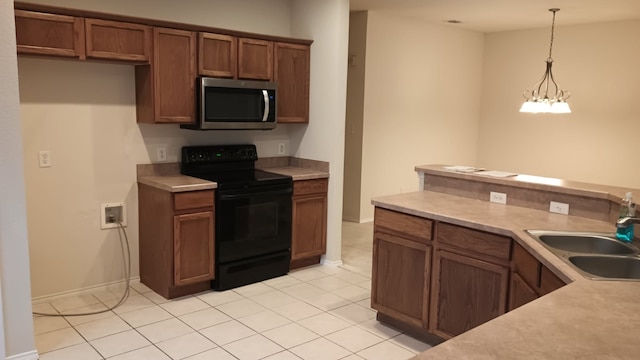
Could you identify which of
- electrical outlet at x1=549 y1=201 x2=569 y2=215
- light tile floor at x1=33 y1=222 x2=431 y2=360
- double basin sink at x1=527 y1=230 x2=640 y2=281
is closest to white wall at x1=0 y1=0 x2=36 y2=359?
light tile floor at x1=33 y1=222 x2=431 y2=360

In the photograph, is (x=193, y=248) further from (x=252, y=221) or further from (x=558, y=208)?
(x=558, y=208)

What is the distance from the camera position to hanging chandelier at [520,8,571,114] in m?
4.96

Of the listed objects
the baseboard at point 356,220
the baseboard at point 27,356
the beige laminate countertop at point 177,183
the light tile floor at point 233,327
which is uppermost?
the beige laminate countertop at point 177,183

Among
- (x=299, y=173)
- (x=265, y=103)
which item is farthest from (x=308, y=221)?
(x=265, y=103)

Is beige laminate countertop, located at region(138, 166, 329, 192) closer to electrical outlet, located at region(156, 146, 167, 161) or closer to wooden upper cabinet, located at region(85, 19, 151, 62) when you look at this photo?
electrical outlet, located at region(156, 146, 167, 161)

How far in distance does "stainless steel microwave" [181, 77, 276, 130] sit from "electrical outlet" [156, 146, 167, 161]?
243 mm

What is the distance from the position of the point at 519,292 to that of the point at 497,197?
2.95 feet

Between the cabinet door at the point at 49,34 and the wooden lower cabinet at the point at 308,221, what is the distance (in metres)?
1.94

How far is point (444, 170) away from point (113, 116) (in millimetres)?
2471

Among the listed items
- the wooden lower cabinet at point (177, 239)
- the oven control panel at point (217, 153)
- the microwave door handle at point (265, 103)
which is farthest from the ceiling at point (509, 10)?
the wooden lower cabinet at point (177, 239)

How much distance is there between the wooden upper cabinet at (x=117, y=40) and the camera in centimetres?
338

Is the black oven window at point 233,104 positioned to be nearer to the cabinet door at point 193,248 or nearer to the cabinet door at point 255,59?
the cabinet door at point 255,59

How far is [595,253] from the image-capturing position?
2.40 metres

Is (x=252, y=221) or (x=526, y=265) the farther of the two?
(x=252, y=221)
